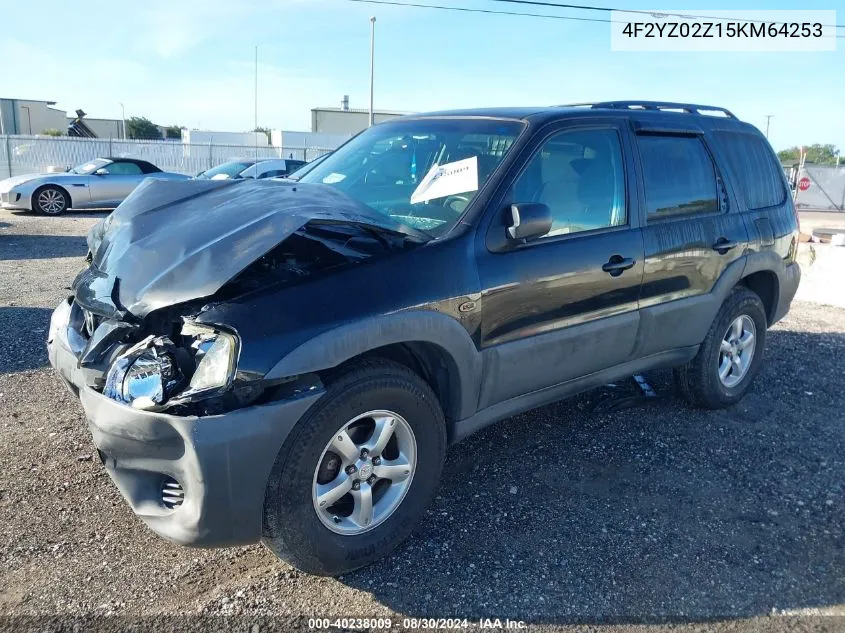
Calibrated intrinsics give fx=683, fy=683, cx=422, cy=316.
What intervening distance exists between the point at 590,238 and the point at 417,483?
1.60m

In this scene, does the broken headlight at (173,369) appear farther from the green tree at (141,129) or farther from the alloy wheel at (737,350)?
the green tree at (141,129)

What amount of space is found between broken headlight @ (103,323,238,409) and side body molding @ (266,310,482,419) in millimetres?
189

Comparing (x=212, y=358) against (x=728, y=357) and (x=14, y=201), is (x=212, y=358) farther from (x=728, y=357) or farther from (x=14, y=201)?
(x=14, y=201)

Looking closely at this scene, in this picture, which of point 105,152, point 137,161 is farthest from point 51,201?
point 105,152

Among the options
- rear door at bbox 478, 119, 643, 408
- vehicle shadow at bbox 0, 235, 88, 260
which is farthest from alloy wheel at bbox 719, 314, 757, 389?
vehicle shadow at bbox 0, 235, 88, 260

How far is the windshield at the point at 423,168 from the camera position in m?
3.35

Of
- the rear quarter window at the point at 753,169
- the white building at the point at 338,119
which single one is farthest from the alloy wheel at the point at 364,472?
the white building at the point at 338,119

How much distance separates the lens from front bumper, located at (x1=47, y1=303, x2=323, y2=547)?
7.82 feet

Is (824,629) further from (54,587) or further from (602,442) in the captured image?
(54,587)

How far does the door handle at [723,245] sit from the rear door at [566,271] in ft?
2.62

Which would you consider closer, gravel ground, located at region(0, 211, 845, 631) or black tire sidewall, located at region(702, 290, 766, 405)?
gravel ground, located at region(0, 211, 845, 631)

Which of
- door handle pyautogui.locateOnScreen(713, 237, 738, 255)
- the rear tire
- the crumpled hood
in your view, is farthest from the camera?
the rear tire

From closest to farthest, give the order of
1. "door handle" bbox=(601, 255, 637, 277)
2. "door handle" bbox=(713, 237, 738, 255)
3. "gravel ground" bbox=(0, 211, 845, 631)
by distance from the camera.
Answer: "gravel ground" bbox=(0, 211, 845, 631), "door handle" bbox=(601, 255, 637, 277), "door handle" bbox=(713, 237, 738, 255)

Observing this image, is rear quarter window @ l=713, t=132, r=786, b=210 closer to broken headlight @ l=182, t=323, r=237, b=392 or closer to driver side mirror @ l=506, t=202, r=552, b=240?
driver side mirror @ l=506, t=202, r=552, b=240
